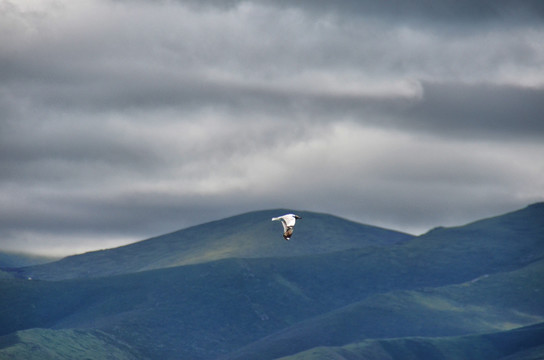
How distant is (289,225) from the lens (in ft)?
303
